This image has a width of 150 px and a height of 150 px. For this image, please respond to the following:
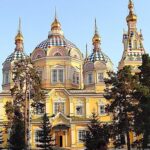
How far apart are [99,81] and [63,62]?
6273 millimetres

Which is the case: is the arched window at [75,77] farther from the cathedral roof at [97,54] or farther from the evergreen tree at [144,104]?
the evergreen tree at [144,104]

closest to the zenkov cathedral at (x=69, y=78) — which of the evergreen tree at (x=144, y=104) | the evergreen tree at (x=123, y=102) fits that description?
the evergreen tree at (x=123, y=102)

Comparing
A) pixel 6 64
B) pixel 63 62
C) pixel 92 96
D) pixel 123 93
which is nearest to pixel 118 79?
pixel 123 93

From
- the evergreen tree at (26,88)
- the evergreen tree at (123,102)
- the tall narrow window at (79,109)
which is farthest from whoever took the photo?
the tall narrow window at (79,109)

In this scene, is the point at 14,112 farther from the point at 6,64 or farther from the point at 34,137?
the point at 6,64

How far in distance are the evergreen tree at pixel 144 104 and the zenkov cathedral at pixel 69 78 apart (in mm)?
21682

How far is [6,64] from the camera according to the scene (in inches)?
2496

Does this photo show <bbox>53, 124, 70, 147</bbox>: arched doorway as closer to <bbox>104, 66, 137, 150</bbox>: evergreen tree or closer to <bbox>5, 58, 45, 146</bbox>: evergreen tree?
<bbox>5, 58, 45, 146</bbox>: evergreen tree

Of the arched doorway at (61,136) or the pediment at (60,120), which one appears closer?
the pediment at (60,120)

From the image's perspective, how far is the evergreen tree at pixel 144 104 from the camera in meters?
32.2

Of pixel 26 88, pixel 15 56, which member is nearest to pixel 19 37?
pixel 15 56

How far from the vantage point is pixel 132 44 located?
2606 inches

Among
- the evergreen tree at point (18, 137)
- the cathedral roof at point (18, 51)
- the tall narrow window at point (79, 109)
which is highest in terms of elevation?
the cathedral roof at point (18, 51)

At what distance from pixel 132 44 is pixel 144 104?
3432cm
